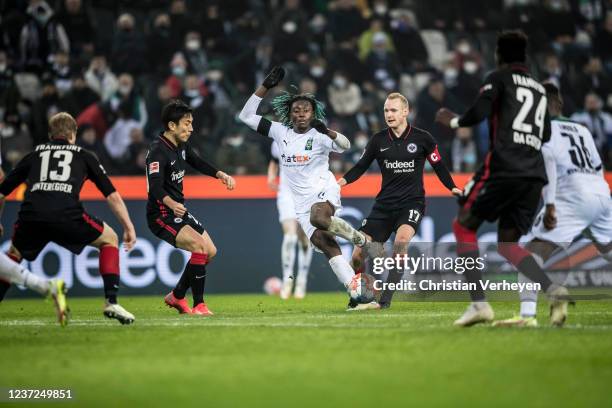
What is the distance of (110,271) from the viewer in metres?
9.49

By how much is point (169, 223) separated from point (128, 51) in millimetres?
8605

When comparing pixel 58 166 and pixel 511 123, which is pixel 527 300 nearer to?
pixel 511 123

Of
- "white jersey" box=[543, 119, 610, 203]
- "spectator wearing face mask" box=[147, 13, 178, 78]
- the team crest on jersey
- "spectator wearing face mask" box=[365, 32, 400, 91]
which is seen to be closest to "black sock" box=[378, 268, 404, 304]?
the team crest on jersey

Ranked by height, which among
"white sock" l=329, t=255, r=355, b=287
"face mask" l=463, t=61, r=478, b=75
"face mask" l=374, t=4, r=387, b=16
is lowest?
"white sock" l=329, t=255, r=355, b=287

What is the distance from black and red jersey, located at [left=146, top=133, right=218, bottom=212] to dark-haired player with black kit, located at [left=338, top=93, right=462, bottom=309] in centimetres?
178

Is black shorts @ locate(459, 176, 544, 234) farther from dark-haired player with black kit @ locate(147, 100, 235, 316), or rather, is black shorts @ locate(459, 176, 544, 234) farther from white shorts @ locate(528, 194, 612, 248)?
dark-haired player with black kit @ locate(147, 100, 235, 316)

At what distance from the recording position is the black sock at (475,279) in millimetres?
8562

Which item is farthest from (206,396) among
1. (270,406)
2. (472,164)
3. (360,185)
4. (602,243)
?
(472,164)

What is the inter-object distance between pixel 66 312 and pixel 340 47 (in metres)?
12.0

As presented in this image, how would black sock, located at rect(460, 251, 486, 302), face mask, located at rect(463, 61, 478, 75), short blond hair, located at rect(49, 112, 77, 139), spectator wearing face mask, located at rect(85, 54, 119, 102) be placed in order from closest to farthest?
black sock, located at rect(460, 251, 486, 302)
short blond hair, located at rect(49, 112, 77, 139)
spectator wearing face mask, located at rect(85, 54, 119, 102)
face mask, located at rect(463, 61, 478, 75)

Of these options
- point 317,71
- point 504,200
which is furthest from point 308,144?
point 317,71

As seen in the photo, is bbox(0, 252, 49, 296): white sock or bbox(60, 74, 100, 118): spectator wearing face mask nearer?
bbox(0, 252, 49, 296): white sock

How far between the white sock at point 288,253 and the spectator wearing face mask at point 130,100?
4.13 m

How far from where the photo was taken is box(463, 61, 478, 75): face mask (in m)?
19.8
